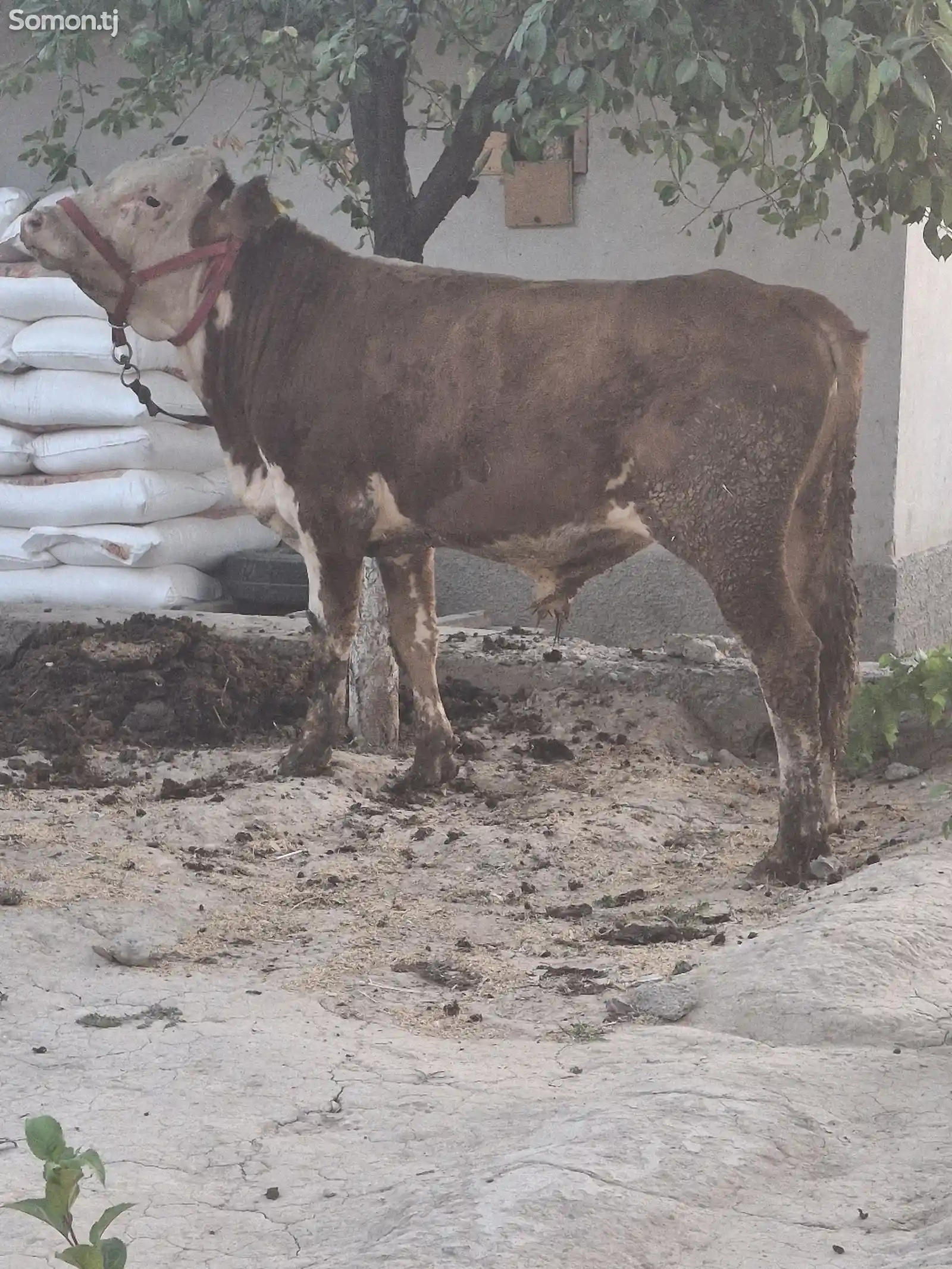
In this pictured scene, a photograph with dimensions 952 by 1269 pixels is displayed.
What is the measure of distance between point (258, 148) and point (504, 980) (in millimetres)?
3179

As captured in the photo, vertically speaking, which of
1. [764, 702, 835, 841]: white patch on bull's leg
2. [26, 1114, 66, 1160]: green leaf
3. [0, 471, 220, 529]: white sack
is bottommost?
[764, 702, 835, 841]: white patch on bull's leg

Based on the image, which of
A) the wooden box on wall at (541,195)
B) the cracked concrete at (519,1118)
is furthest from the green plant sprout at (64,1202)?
the wooden box on wall at (541,195)

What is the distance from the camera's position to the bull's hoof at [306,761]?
15.3 feet

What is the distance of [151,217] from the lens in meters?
4.53

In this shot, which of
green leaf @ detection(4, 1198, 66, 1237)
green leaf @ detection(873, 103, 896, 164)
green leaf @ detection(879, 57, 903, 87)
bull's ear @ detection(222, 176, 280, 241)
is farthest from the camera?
bull's ear @ detection(222, 176, 280, 241)

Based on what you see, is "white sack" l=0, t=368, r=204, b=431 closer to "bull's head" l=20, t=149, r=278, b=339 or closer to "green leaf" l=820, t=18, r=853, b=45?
"bull's head" l=20, t=149, r=278, b=339

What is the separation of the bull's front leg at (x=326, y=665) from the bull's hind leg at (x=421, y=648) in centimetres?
14

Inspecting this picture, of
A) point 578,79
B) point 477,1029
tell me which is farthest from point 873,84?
point 477,1029

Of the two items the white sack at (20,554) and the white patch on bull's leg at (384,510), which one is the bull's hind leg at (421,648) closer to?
the white patch on bull's leg at (384,510)

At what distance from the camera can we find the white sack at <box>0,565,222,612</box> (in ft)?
21.1

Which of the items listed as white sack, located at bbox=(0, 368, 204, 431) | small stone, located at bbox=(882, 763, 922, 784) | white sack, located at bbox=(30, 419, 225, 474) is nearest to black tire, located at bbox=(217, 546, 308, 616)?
white sack, located at bbox=(30, 419, 225, 474)

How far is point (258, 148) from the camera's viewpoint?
204 inches

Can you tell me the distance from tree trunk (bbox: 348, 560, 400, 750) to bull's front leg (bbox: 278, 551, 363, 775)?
397 millimetres

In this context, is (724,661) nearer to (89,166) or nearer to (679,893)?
(679,893)
